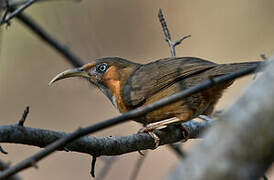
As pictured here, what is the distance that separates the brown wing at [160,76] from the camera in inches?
180

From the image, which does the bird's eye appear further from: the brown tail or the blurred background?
the blurred background

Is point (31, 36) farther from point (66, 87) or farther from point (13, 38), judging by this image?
point (66, 87)

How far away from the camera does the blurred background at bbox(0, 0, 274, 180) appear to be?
25.1 ft

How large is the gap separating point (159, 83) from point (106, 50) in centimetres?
431

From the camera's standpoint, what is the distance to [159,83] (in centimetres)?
469

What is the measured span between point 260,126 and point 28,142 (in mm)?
1571

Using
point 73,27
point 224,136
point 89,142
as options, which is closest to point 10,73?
point 73,27

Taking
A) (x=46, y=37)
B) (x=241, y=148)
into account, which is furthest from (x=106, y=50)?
(x=241, y=148)

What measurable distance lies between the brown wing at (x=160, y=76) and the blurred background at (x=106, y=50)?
8.98ft

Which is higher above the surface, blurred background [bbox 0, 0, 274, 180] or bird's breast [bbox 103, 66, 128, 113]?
bird's breast [bbox 103, 66, 128, 113]

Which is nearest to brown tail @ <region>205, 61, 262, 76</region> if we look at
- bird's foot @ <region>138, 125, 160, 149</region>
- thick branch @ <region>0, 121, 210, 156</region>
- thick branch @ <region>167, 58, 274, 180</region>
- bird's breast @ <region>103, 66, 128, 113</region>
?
thick branch @ <region>0, 121, 210, 156</region>

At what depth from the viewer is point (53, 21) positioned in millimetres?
9328

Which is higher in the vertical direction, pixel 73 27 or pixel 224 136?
pixel 224 136

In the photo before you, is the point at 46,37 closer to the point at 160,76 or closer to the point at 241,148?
the point at 160,76
